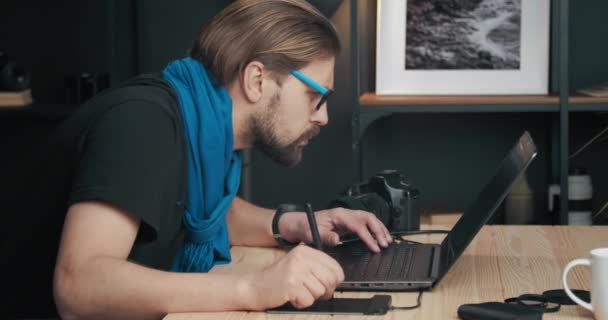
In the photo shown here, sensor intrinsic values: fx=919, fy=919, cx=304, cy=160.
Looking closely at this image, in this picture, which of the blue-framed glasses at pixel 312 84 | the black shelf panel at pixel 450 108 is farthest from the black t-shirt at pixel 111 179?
the black shelf panel at pixel 450 108

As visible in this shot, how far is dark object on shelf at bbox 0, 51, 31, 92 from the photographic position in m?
3.08

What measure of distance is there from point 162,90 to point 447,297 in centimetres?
62

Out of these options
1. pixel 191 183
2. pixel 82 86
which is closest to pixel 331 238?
pixel 191 183

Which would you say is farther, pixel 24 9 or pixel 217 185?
pixel 24 9

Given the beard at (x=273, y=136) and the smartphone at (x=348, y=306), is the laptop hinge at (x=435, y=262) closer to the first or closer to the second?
the smartphone at (x=348, y=306)

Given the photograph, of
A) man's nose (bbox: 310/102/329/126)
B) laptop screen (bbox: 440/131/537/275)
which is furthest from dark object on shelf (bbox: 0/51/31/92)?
laptop screen (bbox: 440/131/537/275)

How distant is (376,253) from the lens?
5.86 feet

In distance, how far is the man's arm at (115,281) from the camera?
1396mm

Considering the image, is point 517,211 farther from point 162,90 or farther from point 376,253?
point 162,90

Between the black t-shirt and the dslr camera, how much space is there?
424mm

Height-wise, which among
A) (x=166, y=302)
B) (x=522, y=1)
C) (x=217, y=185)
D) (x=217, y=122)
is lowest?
(x=166, y=302)

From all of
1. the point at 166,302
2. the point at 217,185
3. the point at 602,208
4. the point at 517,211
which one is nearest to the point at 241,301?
the point at 166,302

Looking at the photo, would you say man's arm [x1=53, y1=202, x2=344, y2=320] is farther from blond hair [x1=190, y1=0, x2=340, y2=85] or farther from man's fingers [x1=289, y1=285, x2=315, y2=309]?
blond hair [x1=190, y1=0, x2=340, y2=85]

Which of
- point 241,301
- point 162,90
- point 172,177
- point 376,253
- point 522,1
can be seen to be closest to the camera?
point 241,301
